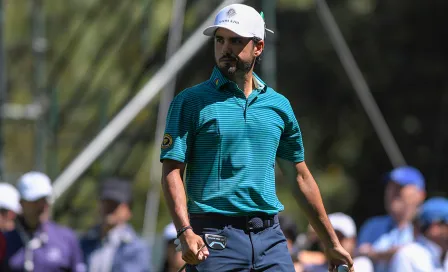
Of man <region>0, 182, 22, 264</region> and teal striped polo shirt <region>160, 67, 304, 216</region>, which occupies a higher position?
teal striped polo shirt <region>160, 67, 304, 216</region>

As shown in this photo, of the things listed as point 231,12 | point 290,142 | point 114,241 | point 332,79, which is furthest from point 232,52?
point 332,79

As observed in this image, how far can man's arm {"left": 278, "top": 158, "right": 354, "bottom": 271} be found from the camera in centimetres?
596

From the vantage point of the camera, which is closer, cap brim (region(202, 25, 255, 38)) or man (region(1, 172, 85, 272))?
cap brim (region(202, 25, 255, 38))

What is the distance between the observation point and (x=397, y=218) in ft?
31.8

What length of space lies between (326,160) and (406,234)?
13035 mm

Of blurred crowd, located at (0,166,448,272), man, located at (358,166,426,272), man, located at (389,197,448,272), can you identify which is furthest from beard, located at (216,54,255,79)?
man, located at (358,166,426,272)

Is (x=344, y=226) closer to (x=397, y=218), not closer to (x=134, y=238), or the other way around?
(x=397, y=218)

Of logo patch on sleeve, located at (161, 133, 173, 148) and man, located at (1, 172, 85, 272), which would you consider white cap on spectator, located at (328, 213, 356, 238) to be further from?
logo patch on sleeve, located at (161, 133, 173, 148)

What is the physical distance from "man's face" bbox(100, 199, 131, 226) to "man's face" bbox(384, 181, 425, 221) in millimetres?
2135

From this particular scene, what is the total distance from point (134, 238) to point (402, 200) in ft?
7.03

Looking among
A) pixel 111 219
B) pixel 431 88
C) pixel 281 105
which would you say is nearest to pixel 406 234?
pixel 111 219

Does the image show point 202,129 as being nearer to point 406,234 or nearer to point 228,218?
point 228,218

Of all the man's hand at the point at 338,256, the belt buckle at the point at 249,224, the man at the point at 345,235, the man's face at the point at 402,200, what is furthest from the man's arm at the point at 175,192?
the man's face at the point at 402,200

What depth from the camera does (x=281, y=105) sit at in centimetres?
582
